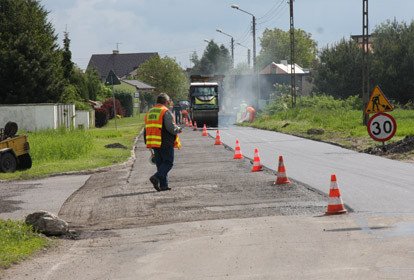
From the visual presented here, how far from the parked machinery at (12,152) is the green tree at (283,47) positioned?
148 m

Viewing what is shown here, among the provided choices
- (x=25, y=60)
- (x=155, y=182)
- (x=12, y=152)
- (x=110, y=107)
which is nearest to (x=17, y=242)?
(x=155, y=182)

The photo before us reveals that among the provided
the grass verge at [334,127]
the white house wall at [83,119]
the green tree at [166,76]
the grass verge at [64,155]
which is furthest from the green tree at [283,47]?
the grass verge at [64,155]

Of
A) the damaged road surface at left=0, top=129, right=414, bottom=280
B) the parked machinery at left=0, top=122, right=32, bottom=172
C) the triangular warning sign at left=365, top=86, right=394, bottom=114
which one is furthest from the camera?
the triangular warning sign at left=365, top=86, right=394, bottom=114

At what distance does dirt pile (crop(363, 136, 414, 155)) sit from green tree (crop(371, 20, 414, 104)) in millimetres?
48177

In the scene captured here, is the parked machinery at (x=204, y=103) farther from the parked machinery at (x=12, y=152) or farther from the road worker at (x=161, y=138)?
the road worker at (x=161, y=138)

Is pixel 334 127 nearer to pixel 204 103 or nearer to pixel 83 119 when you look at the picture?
pixel 204 103

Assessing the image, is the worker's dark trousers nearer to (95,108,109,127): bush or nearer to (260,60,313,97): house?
(95,108,109,127): bush

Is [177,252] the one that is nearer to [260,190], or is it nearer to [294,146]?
[260,190]

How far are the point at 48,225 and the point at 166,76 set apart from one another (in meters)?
117

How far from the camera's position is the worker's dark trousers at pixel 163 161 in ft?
52.6

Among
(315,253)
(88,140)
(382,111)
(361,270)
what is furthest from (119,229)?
(88,140)

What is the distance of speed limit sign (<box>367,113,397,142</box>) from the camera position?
81.1ft

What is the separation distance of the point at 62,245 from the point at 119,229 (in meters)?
1.27

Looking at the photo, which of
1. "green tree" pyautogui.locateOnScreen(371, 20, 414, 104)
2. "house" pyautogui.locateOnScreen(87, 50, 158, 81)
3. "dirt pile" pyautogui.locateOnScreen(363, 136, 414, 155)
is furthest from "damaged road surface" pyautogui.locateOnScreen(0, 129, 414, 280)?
"house" pyautogui.locateOnScreen(87, 50, 158, 81)
